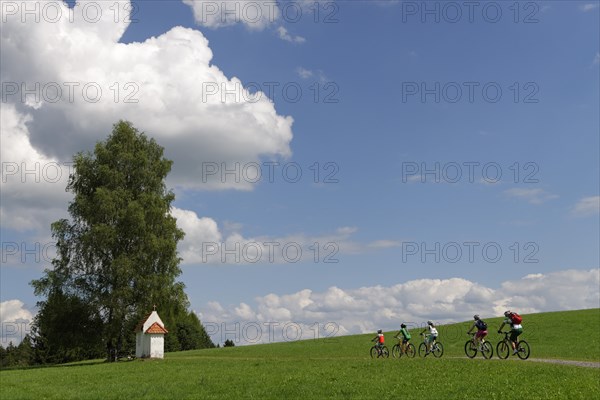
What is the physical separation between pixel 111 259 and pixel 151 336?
8772 millimetres

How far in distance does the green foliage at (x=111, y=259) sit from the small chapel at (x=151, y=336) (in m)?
3.47

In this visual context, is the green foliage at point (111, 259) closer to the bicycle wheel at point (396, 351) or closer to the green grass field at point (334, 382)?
the green grass field at point (334, 382)

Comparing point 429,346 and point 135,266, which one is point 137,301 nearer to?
point 135,266

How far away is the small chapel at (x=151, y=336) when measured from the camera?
4375 cm

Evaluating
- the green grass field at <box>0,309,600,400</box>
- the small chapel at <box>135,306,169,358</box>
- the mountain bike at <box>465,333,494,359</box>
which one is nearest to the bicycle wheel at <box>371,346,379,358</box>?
the mountain bike at <box>465,333,494,359</box>

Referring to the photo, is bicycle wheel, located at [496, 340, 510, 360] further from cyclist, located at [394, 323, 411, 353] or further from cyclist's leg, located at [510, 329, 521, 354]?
cyclist, located at [394, 323, 411, 353]

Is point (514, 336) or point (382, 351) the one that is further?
point (382, 351)

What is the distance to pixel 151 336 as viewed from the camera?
143 ft

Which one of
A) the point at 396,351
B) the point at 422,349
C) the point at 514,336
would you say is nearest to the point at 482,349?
the point at 514,336

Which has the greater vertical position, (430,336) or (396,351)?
(430,336)

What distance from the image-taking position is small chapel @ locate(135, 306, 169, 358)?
4375 cm

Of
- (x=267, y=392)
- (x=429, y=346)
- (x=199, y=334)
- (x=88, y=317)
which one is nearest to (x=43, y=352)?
(x=199, y=334)

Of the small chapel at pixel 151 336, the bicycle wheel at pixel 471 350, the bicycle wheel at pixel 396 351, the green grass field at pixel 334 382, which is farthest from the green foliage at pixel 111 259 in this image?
the bicycle wheel at pixel 471 350

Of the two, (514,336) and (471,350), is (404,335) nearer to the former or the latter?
(471,350)
